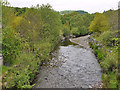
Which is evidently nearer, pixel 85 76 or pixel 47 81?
pixel 47 81

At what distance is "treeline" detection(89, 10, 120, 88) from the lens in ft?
36.9

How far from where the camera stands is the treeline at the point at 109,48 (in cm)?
1126

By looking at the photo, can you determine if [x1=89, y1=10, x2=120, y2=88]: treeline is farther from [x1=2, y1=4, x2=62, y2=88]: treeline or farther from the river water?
[x1=2, y1=4, x2=62, y2=88]: treeline

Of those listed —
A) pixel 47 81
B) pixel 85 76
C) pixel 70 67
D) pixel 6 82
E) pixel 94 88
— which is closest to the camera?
pixel 6 82

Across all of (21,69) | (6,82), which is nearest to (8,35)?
(21,69)

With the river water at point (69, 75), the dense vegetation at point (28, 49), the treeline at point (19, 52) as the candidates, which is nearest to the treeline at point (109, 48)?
the dense vegetation at point (28, 49)

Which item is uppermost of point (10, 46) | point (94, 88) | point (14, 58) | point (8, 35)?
point (8, 35)

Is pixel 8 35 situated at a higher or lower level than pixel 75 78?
higher

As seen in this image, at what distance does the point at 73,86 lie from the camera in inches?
488

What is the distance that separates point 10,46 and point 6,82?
3978 millimetres

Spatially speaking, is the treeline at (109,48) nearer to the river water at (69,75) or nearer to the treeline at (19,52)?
the river water at (69,75)

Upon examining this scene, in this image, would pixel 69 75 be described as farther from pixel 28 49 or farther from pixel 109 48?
pixel 109 48

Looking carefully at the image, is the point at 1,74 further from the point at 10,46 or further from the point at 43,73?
the point at 43,73

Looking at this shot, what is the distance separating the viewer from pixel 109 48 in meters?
19.9
